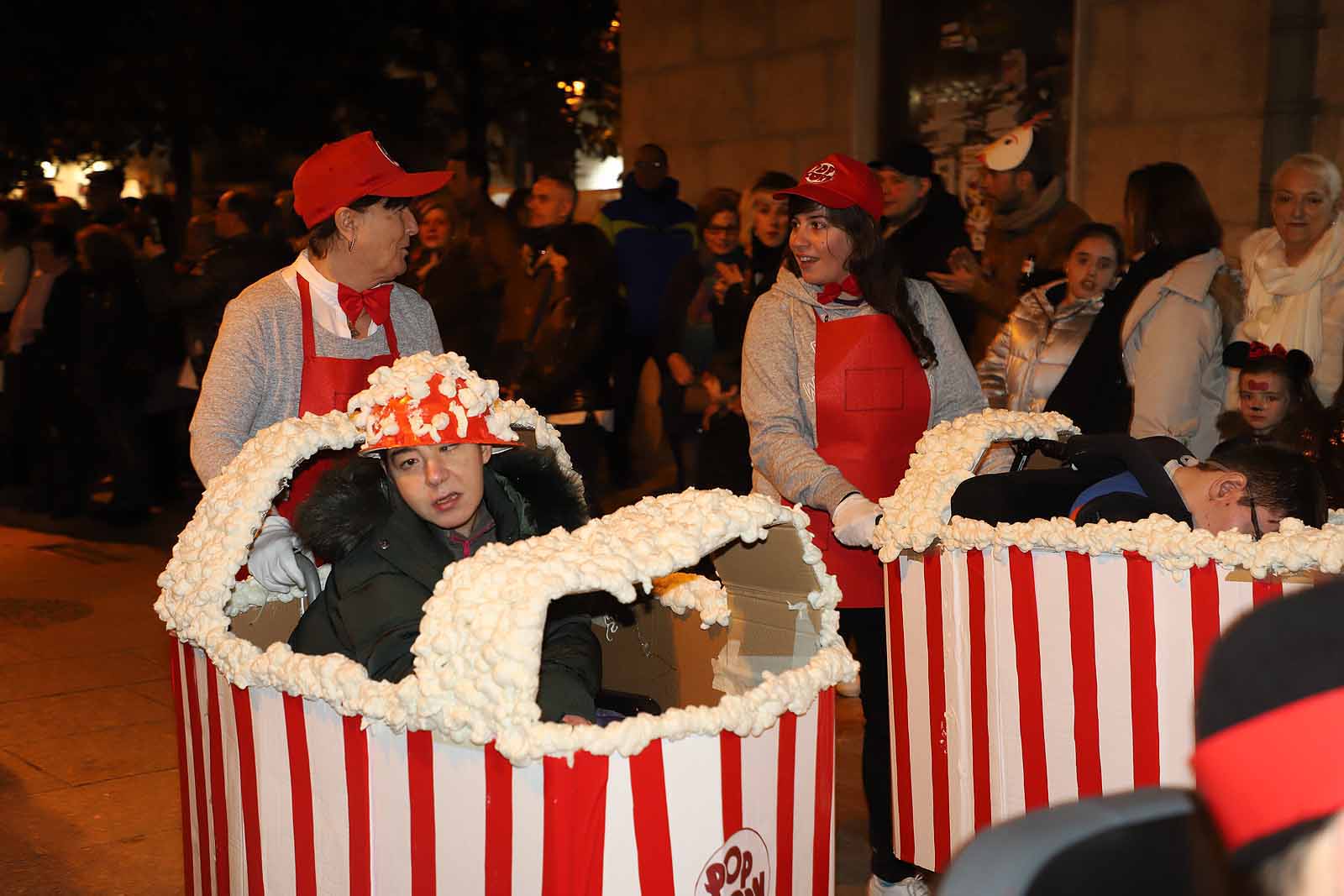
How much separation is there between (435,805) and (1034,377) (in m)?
3.69

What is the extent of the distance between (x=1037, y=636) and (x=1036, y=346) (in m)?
2.57

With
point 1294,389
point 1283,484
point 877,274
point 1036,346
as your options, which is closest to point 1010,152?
point 1036,346

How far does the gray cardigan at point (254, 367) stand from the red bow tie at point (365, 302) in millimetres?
68

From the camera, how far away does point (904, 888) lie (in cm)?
395

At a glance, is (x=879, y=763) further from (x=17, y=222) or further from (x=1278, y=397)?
(x=17, y=222)

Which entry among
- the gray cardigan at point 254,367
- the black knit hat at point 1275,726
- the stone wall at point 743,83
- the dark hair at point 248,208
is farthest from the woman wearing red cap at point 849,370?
the stone wall at point 743,83

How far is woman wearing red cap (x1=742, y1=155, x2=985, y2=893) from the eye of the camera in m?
4.10

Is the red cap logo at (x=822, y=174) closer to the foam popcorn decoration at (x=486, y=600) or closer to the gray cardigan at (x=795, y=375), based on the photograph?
the gray cardigan at (x=795, y=375)

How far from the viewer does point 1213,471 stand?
3.48 m

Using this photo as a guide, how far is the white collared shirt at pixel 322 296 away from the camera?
394 centimetres

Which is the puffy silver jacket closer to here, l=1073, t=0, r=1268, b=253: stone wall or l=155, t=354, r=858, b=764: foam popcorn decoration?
l=1073, t=0, r=1268, b=253: stone wall

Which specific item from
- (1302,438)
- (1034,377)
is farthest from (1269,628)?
(1034,377)

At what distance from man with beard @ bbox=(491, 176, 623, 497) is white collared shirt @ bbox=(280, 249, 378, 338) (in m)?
3.05

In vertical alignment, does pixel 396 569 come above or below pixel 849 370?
below
